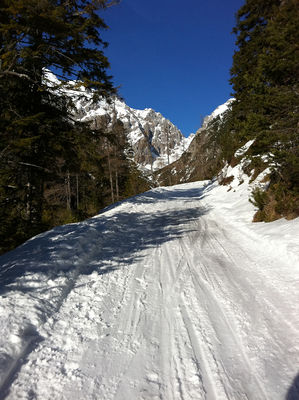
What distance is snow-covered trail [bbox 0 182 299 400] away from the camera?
214 centimetres

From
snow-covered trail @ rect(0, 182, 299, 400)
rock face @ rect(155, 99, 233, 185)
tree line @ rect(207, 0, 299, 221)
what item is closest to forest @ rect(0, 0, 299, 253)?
tree line @ rect(207, 0, 299, 221)

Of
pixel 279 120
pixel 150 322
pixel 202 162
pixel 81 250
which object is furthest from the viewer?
pixel 202 162

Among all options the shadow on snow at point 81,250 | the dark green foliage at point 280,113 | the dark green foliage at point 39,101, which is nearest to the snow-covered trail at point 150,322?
the shadow on snow at point 81,250

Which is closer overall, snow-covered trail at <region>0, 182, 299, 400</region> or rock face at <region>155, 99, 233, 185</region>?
snow-covered trail at <region>0, 182, 299, 400</region>

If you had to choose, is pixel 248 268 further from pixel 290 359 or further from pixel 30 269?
pixel 30 269

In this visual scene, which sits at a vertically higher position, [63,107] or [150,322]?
[63,107]

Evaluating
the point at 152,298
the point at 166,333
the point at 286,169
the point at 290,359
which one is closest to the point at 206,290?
the point at 152,298

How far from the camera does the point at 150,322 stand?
3037 millimetres

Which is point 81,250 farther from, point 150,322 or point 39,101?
point 39,101

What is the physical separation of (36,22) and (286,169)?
29.8 feet

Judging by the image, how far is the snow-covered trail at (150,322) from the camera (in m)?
2.14

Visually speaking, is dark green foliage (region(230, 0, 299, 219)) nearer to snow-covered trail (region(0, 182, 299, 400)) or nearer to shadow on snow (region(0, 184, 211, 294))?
snow-covered trail (region(0, 182, 299, 400))

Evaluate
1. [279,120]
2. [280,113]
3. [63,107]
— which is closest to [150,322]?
[279,120]

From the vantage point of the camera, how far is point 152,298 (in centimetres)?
365
